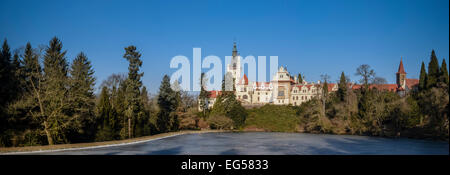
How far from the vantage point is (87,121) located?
1085 inches

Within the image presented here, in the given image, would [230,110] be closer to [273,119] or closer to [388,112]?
[273,119]

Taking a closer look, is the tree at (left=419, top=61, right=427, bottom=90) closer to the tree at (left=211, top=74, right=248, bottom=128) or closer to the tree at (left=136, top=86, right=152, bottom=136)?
the tree at (left=211, top=74, right=248, bottom=128)

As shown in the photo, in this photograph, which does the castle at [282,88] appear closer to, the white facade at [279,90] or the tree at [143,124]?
the white facade at [279,90]

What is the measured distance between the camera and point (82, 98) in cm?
2314

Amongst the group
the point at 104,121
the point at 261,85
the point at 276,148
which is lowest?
the point at 276,148

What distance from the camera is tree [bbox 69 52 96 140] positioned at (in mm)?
23609

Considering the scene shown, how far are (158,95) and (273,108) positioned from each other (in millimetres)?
23131

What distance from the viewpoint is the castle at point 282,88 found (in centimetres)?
6825

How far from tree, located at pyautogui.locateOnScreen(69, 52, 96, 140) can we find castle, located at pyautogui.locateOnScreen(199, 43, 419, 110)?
32.3 m

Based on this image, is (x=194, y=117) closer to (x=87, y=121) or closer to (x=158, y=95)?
(x=158, y=95)

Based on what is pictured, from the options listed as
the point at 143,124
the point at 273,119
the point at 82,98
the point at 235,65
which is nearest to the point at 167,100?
the point at 143,124

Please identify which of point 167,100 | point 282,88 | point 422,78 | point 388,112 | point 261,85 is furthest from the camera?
point 261,85

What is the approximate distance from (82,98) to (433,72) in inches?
1572
